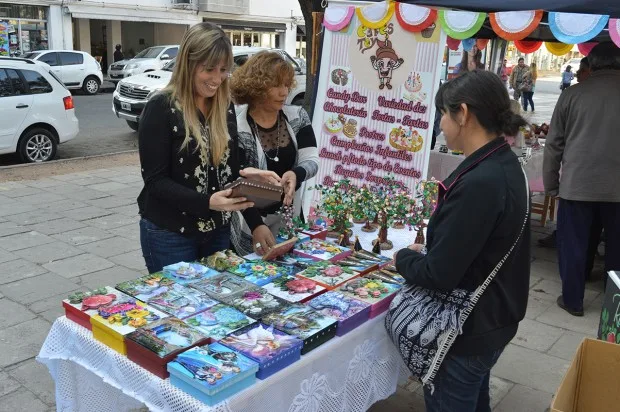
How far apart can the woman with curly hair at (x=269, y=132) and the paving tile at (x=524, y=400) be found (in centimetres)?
158

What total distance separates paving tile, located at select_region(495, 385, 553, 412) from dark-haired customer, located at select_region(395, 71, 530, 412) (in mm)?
1167

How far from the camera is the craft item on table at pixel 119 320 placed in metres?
1.87

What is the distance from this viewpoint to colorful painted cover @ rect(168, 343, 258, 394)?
1.61 metres

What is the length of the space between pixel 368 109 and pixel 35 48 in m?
22.3

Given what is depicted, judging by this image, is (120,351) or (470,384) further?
(470,384)

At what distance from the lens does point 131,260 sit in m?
5.01

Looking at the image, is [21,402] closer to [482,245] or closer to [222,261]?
[222,261]

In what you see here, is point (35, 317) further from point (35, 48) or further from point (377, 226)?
point (35, 48)

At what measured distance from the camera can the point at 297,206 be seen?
3.32 meters

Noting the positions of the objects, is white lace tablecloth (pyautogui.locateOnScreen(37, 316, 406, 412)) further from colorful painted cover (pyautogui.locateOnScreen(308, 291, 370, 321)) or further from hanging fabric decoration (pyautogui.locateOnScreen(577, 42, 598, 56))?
hanging fabric decoration (pyautogui.locateOnScreen(577, 42, 598, 56))

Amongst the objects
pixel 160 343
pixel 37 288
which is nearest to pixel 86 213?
pixel 37 288

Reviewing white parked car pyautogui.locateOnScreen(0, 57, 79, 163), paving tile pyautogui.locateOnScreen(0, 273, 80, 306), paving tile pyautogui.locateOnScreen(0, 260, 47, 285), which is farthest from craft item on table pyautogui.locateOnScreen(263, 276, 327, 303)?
white parked car pyautogui.locateOnScreen(0, 57, 79, 163)

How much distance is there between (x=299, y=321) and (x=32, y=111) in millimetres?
7852

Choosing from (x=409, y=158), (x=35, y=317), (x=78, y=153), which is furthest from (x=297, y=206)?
(x=78, y=153)
